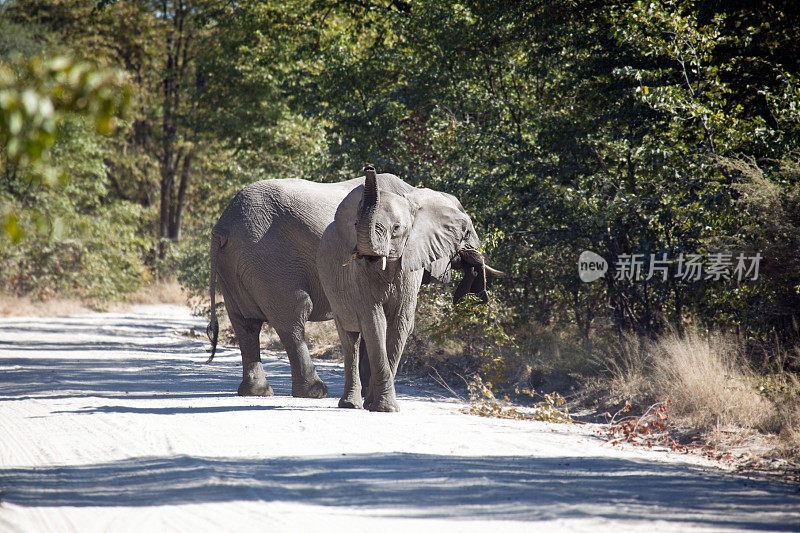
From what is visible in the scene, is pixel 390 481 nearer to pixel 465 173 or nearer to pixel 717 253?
pixel 717 253

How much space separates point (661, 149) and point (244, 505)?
867 centimetres

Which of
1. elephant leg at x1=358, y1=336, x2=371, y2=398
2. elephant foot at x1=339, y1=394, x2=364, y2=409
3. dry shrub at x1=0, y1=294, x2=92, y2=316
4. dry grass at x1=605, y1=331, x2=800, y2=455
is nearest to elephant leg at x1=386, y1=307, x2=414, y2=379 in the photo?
elephant foot at x1=339, y1=394, x2=364, y2=409

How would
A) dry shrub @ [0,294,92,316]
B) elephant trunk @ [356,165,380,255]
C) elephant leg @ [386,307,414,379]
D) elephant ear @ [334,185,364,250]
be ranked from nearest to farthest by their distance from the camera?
elephant trunk @ [356,165,380,255] < elephant leg @ [386,307,414,379] < elephant ear @ [334,185,364,250] < dry shrub @ [0,294,92,316]

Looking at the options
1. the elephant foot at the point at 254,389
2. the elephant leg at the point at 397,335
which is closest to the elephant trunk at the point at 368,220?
the elephant leg at the point at 397,335

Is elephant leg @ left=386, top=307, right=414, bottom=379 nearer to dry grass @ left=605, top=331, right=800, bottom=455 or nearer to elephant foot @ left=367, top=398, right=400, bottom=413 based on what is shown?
elephant foot @ left=367, top=398, right=400, bottom=413

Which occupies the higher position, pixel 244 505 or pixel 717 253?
pixel 717 253

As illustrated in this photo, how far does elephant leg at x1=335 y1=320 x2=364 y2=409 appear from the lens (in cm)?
1038

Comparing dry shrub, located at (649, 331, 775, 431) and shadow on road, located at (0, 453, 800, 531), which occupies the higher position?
dry shrub, located at (649, 331, 775, 431)

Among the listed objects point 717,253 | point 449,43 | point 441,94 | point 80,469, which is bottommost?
point 80,469

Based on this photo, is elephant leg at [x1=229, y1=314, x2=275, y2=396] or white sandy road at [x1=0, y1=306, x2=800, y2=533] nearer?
white sandy road at [x1=0, y1=306, x2=800, y2=533]

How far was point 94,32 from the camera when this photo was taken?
133 feet

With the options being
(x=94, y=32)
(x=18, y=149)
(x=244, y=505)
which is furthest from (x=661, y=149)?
(x=94, y=32)

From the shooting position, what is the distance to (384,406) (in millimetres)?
9898

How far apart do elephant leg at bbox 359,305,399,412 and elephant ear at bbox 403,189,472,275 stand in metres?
0.71
